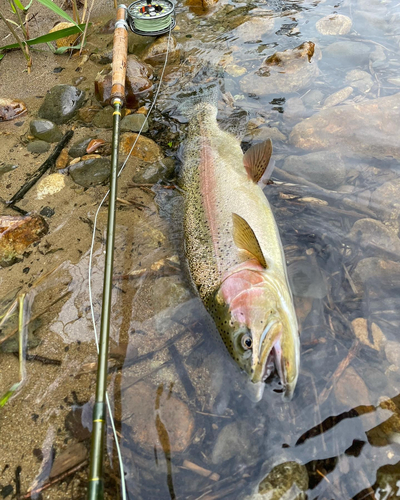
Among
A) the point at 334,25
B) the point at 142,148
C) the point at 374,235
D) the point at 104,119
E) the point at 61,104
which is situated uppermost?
the point at 61,104

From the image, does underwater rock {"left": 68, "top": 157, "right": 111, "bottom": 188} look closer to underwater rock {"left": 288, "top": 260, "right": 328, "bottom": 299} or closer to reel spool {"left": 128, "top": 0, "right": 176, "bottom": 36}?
underwater rock {"left": 288, "top": 260, "right": 328, "bottom": 299}

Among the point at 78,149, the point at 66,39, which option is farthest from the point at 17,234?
the point at 66,39

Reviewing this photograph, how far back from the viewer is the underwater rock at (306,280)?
118 inches

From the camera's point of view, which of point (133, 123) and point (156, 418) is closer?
point (156, 418)

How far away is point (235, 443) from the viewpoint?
231 centimetres

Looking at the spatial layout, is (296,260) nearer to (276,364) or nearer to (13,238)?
(276,364)

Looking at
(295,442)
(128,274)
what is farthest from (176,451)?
(128,274)

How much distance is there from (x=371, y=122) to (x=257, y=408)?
3.52m

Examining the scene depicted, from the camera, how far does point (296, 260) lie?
3.21m

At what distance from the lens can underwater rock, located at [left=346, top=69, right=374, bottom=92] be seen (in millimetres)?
4949

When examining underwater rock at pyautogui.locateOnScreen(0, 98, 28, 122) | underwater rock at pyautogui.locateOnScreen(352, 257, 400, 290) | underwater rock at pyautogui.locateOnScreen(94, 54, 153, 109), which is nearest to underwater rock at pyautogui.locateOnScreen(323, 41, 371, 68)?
underwater rock at pyautogui.locateOnScreen(94, 54, 153, 109)

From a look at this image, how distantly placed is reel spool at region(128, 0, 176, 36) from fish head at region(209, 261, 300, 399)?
14.5 ft

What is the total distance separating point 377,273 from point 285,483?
5.86ft

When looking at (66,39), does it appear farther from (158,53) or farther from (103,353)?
(103,353)
